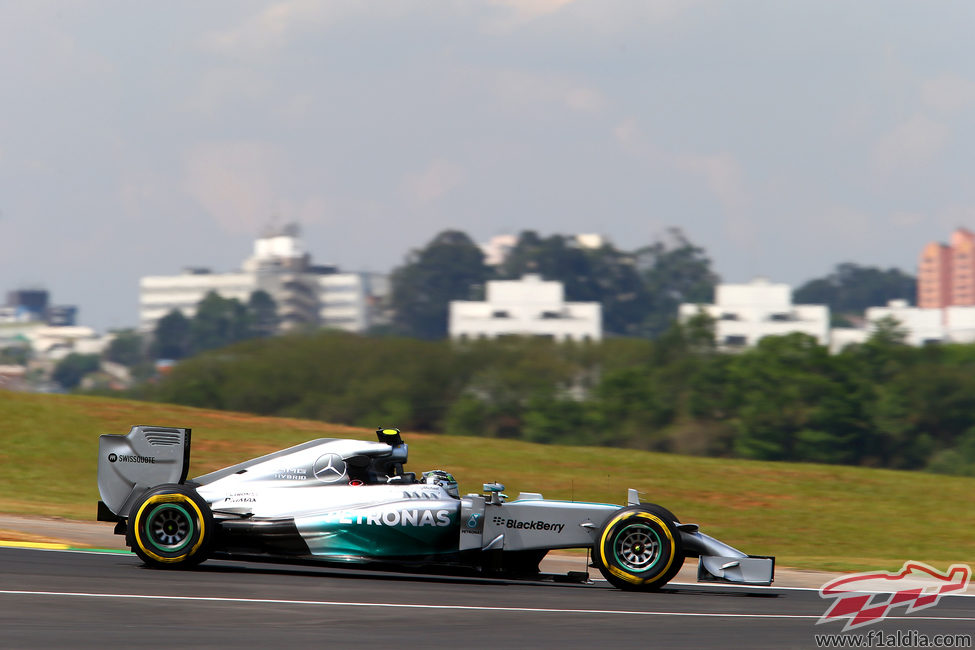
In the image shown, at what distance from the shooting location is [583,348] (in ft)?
250

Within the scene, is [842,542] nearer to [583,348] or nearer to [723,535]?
[723,535]

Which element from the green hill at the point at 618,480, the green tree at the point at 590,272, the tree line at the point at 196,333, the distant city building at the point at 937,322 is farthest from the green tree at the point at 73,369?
the green hill at the point at 618,480

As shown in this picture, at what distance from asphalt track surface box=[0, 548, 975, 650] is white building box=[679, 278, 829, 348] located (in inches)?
5637

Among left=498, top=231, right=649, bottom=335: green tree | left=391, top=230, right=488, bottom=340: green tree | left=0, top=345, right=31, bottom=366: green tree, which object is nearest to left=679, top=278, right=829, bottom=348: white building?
left=498, top=231, right=649, bottom=335: green tree

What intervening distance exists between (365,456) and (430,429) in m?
56.3

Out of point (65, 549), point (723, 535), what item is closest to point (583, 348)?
point (723, 535)

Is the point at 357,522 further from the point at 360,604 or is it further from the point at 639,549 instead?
the point at 639,549

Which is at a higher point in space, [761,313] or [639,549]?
[761,313]

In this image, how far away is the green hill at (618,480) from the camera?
23.2m

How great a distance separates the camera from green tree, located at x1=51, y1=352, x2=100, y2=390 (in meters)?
152

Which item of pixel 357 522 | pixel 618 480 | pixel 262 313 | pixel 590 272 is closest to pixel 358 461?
pixel 357 522

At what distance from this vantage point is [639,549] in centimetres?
1177

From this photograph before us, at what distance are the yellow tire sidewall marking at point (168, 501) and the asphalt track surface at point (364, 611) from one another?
0.17 m

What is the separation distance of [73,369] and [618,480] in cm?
13827
